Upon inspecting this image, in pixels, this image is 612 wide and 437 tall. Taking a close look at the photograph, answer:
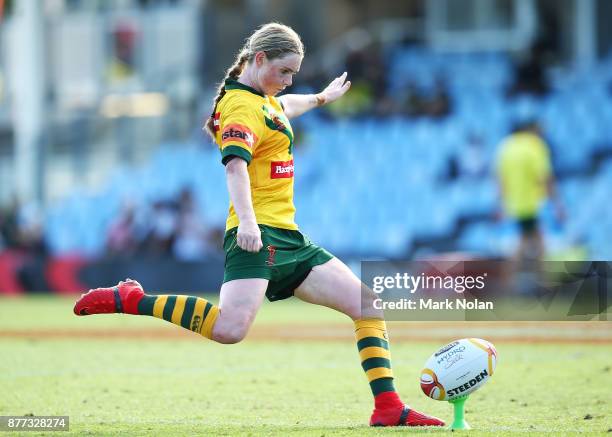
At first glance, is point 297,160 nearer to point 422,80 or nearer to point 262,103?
point 422,80

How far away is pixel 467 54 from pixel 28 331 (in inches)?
630

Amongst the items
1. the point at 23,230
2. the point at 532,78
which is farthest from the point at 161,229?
the point at 532,78

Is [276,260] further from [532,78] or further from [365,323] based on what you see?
[532,78]

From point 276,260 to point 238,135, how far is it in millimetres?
774

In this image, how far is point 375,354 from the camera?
23.5 ft

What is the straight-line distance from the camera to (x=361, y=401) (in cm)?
842

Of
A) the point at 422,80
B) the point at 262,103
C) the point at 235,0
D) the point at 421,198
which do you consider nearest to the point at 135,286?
the point at 262,103

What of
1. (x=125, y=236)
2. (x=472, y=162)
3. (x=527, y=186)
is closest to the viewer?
(x=527, y=186)

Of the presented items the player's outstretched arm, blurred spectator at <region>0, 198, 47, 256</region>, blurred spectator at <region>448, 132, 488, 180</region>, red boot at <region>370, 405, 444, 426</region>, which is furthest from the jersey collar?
blurred spectator at <region>0, 198, 47, 256</region>

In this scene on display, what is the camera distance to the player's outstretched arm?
779 centimetres

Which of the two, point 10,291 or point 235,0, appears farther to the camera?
point 235,0

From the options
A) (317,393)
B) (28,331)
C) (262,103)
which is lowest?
(28,331)

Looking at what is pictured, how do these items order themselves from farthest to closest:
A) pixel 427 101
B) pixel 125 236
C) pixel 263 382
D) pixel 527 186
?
1. pixel 427 101
2. pixel 125 236
3. pixel 527 186
4. pixel 263 382

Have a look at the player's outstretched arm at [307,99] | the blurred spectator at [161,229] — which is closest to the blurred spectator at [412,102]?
the blurred spectator at [161,229]
